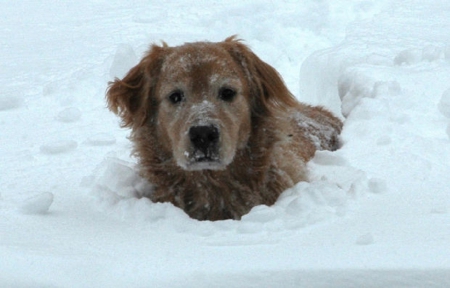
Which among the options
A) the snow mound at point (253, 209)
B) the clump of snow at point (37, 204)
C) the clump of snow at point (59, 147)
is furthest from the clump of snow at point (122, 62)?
the clump of snow at point (37, 204)

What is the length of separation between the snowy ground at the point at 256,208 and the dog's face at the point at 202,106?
0.41 m

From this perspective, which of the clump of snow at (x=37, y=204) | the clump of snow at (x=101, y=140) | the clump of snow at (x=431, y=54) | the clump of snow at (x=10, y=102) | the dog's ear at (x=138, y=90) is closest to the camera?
the clump of snow at (x=37, y=204)

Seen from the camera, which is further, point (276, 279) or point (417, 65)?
point (417, 65)

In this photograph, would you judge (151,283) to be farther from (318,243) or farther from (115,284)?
(318,243)

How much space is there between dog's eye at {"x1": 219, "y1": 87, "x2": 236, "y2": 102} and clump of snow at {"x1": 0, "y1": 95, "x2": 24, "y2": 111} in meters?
3.14

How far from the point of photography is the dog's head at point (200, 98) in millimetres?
3906

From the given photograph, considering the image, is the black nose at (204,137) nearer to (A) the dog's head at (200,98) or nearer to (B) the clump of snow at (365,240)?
(A) the dog's head at (200,98)

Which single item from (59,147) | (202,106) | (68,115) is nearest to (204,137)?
(202,106)

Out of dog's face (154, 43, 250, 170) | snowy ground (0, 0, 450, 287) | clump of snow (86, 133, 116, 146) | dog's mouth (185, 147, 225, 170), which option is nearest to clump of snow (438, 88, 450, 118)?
snowy ground (0, 0, 450, 287)

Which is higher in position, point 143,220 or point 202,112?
point 202,112

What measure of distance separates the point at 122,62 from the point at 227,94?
11.0 ft

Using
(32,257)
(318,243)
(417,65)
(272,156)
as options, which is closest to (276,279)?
(318,243)

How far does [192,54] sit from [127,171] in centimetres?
93

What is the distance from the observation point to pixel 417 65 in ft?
22.1
